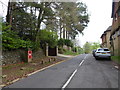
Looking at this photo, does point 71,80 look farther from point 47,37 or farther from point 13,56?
point 47,37

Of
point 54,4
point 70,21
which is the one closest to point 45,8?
point 54,4

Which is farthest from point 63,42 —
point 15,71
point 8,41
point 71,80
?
point 71,80

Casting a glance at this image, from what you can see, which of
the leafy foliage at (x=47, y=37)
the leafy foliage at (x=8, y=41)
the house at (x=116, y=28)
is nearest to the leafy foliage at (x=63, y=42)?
the leafy foliage at (x=47, y=37)

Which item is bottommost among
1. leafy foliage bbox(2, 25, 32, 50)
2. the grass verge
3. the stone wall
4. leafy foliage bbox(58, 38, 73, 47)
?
the grass verge

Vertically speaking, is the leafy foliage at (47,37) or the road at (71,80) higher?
the leafy foliage at (47,37)

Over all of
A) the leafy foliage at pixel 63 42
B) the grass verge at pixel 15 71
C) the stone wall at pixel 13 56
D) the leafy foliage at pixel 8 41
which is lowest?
the grass verge at pixel 15 71

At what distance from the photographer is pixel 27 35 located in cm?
2006

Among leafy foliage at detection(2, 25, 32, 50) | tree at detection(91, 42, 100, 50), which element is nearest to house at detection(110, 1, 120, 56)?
leafy foliage at detection(2, 25, 32, 50)

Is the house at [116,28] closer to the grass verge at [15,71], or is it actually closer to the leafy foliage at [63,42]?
the grass verge at [15,71]

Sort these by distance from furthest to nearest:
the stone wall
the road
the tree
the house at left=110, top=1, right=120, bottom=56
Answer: the tree, the house at left=110, top=1, right=120, bottom=56, the stone wall, the road

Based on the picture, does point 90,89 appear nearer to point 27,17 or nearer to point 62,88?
point 62,88

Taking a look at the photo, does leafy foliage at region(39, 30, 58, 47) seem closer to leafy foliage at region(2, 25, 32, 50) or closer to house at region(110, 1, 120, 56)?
leafy foliage at region(2, 25, 32, 50)

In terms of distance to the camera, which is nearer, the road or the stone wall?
the road

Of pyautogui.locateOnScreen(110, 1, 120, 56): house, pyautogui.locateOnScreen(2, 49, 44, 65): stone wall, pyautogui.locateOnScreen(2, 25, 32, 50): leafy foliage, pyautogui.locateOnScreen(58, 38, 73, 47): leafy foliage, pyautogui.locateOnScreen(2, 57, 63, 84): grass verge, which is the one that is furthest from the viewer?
pyautogui.locateOnScreen(58, 38, 73, 47): leafy foliage
